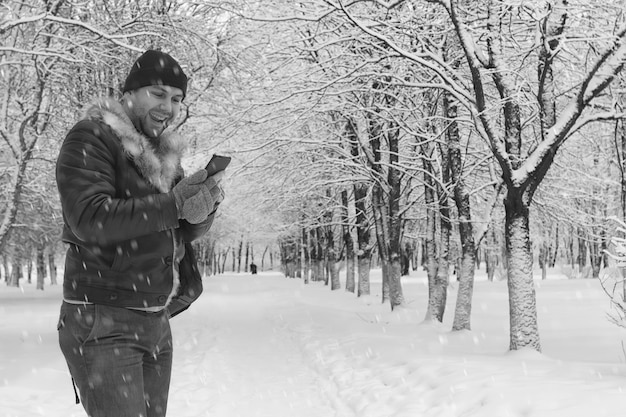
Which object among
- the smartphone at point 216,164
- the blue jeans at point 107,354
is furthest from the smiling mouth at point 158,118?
the blue jeans at point 107,354

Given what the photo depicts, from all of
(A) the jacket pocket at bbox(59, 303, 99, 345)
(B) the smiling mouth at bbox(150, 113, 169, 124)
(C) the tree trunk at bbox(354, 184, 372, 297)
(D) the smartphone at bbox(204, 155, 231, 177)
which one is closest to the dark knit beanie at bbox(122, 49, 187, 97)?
(B) the smiling mouth at bbox(150, 113, 169, 124)

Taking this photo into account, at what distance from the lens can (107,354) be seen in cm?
187

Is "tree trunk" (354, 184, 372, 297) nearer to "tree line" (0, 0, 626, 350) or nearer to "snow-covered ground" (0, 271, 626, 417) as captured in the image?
"tree line" (0, 0, 626, 350)

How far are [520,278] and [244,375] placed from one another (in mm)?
4185

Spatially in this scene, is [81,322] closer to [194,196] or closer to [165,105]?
[194,196]

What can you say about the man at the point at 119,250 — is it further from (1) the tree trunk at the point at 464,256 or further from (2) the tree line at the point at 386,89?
(1) the tree trunk at the point at 464,256

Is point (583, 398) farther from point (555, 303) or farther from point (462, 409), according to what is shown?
point (555, 303)

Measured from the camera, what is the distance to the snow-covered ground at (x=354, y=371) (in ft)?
17.4

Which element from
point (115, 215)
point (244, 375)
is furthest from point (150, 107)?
point (244, 375)

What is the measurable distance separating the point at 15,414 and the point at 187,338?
6107 mm

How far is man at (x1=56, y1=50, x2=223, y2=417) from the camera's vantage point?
1795 mm

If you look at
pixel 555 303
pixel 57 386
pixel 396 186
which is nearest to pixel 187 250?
pixel 57 386

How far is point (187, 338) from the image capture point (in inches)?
464

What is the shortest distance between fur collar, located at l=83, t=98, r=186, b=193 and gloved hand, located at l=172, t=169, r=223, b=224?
8.1 inches
